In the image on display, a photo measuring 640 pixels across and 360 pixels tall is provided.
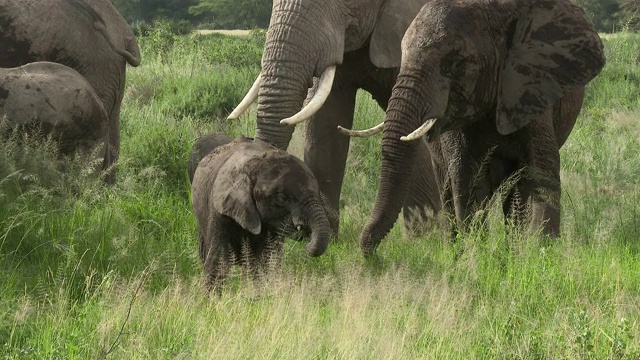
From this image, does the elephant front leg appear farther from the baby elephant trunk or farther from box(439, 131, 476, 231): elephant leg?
the baby elephant trunk

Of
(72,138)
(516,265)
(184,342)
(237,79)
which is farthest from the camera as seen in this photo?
(237,79)

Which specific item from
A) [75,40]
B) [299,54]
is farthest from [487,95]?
[75,40]

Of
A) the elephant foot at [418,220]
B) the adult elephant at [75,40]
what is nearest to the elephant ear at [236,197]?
the elephant foot at [418,220]

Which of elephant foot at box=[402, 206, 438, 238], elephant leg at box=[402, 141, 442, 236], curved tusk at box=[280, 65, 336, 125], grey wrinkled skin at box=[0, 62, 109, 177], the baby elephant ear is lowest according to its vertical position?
elephant foot at box=[402, 206, 438, 238]

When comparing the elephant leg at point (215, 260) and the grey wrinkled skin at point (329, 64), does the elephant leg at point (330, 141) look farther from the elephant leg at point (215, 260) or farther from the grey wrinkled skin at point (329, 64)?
the elephant leg at point (215, 260)

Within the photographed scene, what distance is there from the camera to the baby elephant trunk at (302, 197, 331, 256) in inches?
240

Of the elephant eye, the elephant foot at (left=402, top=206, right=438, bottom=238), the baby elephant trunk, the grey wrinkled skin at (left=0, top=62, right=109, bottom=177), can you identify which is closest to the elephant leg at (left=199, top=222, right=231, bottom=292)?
the elephant eye

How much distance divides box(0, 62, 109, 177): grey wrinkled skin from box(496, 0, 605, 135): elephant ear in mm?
2578

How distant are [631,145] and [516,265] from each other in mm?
5220

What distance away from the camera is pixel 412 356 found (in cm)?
540

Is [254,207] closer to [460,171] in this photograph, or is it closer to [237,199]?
[237,199]

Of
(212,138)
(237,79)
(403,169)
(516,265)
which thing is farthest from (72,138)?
(237,79)

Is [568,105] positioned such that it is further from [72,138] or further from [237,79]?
[237,79]

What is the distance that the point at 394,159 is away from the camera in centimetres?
695
